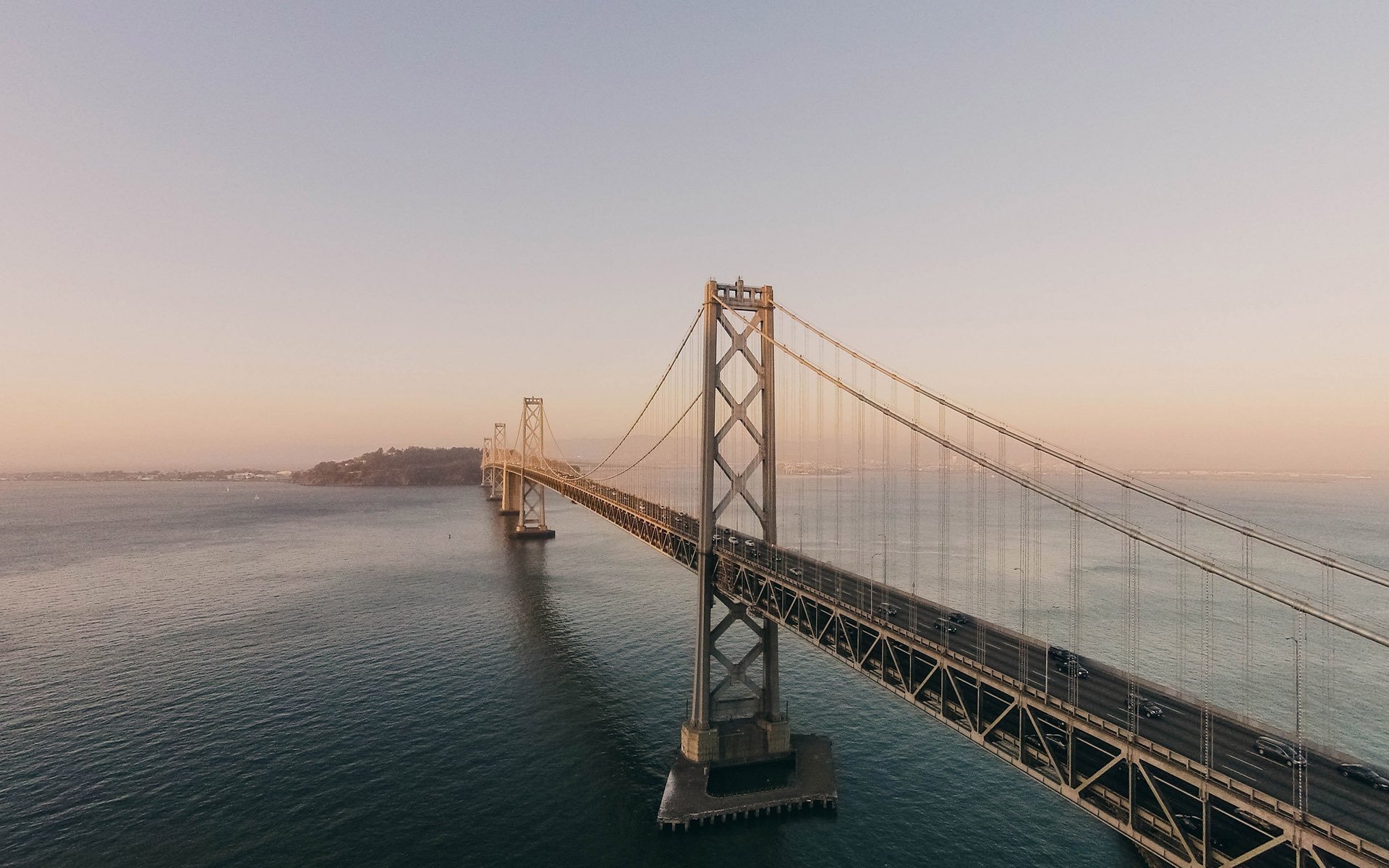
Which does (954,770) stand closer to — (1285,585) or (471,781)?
(471,781)

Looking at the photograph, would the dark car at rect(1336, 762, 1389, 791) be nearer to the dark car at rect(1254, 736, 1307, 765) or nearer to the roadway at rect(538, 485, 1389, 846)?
the roadway at rect(538, 485, 1389, 846)

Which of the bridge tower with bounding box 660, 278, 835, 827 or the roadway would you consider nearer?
the roadway

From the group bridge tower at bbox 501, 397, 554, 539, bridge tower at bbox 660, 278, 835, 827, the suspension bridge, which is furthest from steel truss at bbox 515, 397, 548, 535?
bridge tower at bbox 660, 278, 835, 827

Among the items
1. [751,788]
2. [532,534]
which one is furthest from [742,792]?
[532,534]

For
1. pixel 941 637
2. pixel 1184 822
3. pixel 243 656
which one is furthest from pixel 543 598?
pixel 1184 822

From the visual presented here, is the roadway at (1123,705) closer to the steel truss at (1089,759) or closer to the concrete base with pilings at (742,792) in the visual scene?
the steel truss at (1089,759)

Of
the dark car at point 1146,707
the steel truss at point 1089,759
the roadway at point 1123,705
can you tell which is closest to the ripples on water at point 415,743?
the roadway at point 1123,705

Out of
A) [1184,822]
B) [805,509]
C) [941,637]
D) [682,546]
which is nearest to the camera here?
[1184,822]
